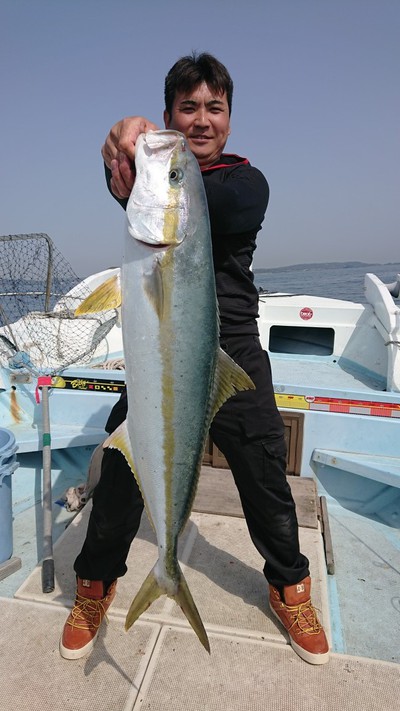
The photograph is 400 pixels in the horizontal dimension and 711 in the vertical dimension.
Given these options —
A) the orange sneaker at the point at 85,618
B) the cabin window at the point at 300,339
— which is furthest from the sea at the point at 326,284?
the orange sneaker at the point at 85,618

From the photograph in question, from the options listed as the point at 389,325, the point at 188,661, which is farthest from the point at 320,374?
the point at 188,661

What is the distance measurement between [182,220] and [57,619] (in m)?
2.48

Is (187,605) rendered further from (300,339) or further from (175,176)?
(300,339)

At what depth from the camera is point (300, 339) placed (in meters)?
11.4

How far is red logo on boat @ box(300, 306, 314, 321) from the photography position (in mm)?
8828

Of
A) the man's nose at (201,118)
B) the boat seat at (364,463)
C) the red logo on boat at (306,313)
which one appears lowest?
the boat seat at (364,463)

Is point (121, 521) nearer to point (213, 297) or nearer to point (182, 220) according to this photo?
point (213, 297)

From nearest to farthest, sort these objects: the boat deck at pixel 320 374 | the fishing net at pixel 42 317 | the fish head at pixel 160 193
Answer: the fish head at pixel 160 193, the fishing net at pixel 42 317, the boat deck at pixel 320 374

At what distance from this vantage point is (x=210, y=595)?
3023 mm

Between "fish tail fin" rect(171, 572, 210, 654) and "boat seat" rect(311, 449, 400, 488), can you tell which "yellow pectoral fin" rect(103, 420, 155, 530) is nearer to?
"fish tail fin" rect(171, 572, 210, 654)

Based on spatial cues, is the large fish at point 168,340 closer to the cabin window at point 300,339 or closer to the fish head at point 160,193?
the fish head at point 160,193

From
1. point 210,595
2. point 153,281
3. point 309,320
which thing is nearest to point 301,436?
point 210,595

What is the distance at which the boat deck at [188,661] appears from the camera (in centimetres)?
227

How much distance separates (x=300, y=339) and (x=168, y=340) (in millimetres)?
9858
